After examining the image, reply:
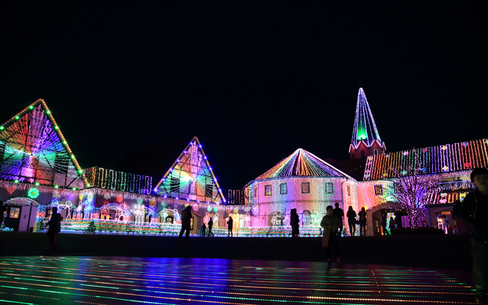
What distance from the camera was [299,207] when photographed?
109ft

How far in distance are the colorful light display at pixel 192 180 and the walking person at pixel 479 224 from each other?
29309 millimetres

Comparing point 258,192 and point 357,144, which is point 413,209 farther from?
point 357,144

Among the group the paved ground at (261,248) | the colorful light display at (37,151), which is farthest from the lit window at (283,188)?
the paved ground at (261,248)

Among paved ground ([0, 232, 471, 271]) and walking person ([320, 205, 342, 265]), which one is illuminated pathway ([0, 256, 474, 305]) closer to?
walking person ([320, 205, 342, 265])

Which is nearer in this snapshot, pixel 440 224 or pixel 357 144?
pixel 440 224

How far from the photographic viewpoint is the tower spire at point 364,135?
62.1 meters

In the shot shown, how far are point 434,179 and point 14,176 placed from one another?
31942 mm

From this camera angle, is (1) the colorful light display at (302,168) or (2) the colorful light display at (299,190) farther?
(1) the colorful light display at (302,168)

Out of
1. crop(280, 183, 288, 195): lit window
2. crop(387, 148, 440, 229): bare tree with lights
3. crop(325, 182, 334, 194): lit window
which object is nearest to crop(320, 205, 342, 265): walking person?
crop(387, 148, 440, 229): bare tree with lights

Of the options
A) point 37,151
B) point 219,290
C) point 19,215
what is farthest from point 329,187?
point 219,290

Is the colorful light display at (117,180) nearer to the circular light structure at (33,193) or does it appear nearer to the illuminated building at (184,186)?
the illuminated building at (184,186)

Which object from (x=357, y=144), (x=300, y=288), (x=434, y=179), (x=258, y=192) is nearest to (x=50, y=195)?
(x=258, y=192)

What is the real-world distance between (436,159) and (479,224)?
110 ft

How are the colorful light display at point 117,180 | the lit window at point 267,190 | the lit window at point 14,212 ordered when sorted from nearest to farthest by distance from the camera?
Answer: the lit window at point 14,212, the colorful light display at point 117,180, the lit window at point 267,190
